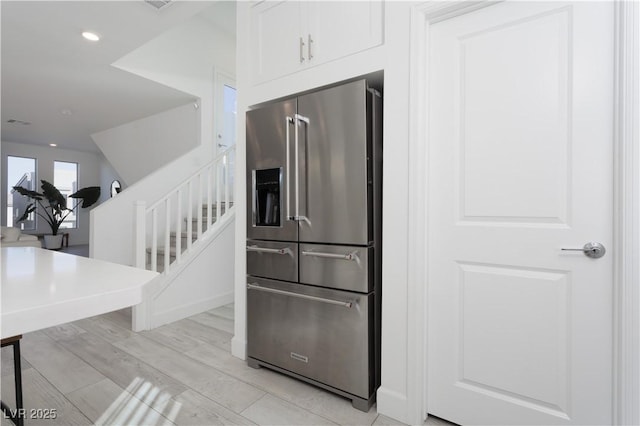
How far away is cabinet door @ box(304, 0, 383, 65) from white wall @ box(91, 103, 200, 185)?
308 centimetres

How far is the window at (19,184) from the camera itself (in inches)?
300

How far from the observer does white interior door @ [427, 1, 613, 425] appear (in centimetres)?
129

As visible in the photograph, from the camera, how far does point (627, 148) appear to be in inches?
47.1

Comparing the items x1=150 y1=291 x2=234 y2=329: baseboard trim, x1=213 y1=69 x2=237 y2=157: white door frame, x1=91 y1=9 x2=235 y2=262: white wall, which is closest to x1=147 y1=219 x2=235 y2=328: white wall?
x1=150 y1=291 x2=234 y2=329: baseboard trim

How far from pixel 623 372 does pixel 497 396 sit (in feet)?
1.63

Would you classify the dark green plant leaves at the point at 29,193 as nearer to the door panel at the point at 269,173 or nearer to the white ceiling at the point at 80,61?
the white ceiling at the point at 80,61

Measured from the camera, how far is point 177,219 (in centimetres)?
319

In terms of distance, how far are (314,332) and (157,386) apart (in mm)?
1020

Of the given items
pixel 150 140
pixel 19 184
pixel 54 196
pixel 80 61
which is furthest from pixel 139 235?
pixel 19 184

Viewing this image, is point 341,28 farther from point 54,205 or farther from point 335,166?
point 54,205

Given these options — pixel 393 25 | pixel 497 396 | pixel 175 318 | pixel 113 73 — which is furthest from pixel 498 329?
pixel 113 73

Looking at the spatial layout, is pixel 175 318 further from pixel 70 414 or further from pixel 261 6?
pixel 261 6

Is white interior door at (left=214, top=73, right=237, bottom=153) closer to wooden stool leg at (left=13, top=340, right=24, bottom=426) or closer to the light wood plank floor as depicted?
the light wood plank floor

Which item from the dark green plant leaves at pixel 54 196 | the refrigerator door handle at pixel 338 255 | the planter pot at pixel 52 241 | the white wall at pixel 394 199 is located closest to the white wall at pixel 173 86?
the refrigerator door handle at pixel 338 255
